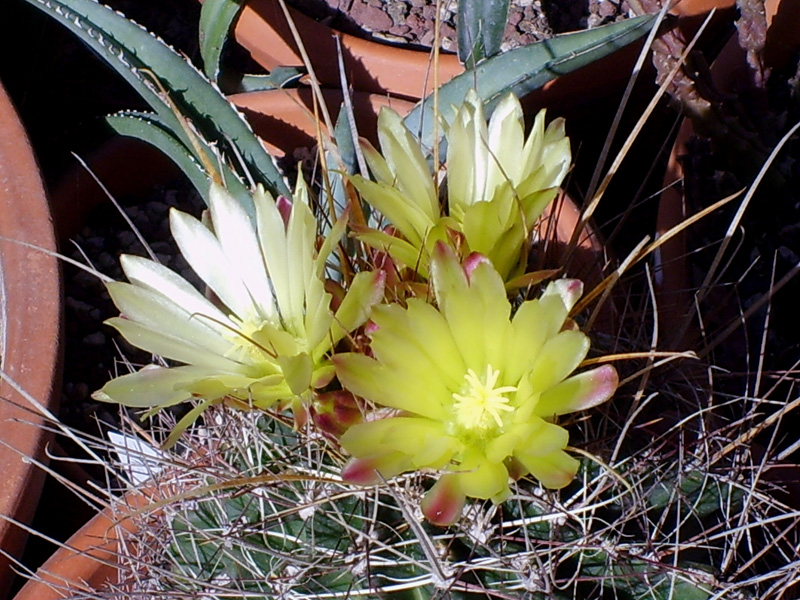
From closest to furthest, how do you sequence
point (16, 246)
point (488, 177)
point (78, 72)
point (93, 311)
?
point (488, 177) → point (16, 246) → point (93, 311) → point (78, 72)

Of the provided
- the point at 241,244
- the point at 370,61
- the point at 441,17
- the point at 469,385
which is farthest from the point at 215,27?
the point at 469,385

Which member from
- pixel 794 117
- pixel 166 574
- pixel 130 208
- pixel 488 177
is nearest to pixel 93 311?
pixel 130 208

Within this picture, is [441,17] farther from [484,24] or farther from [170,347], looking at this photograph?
[170,347]

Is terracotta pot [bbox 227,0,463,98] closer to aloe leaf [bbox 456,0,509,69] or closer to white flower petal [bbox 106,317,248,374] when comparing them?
aloe leaf [bbox 456,0,509,69]

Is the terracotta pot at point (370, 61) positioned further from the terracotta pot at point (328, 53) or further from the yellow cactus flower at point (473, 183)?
the yellow cactus flower at point (473, 183)

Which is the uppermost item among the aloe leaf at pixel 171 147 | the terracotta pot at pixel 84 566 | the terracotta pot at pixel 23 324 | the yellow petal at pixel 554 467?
the aloe leaf at pixel 171 147

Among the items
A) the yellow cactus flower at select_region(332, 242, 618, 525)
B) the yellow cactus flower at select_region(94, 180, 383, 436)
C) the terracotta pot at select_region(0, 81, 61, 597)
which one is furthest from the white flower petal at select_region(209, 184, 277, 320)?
the terracotta pot at select_region(0, 81, 61, 597)

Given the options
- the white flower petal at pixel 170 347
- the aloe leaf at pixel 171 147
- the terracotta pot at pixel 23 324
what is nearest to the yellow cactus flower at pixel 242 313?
the white flower petal at pixel 170 347

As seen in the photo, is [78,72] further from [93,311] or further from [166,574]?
[166,574]

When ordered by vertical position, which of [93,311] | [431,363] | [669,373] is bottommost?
[93,311]
